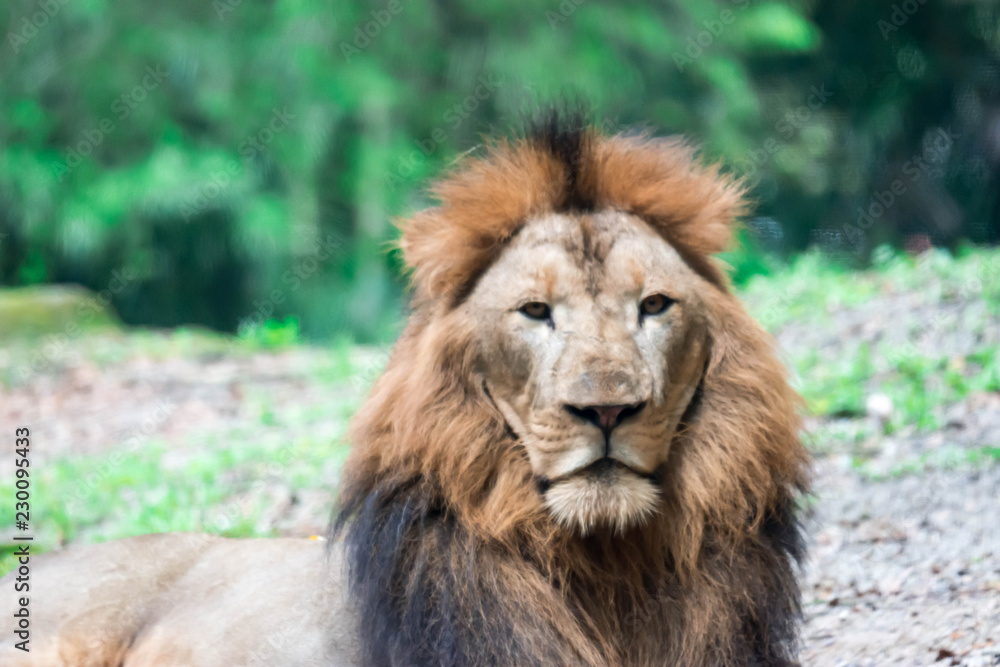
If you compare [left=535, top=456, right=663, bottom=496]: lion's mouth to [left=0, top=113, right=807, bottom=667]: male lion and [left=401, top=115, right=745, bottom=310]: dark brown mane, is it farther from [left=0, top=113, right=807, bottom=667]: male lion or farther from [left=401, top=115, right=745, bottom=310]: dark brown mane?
[left=401, top=115, right=745, bottom=310]: dark brown mane

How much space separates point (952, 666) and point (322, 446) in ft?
12.7

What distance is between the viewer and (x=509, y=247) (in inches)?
95.7

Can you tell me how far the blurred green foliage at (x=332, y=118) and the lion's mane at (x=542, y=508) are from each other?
24.1 ft

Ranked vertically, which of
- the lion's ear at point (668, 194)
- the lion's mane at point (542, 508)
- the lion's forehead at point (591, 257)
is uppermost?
the lion's ear at point (668, 194)

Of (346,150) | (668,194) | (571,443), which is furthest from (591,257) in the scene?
(346,150)

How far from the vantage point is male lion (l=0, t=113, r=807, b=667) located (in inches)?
86.9

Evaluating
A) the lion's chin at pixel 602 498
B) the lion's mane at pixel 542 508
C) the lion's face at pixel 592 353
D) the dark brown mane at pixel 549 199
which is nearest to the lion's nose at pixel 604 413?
the lion's face at pixel 592 353

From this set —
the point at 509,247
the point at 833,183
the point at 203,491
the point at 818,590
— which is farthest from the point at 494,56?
the point at 509,247

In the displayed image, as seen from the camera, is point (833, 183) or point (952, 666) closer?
point (952, 666)

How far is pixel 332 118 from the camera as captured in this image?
1002 cm

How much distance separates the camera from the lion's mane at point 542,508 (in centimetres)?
226

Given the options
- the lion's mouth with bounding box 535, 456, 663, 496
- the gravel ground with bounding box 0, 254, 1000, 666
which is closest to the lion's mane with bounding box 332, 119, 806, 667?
the lion's mouth with bounding box 535, 456, 663, 496

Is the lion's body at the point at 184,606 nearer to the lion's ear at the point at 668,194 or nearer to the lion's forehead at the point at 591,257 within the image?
the lion's forehead at the point at 591,257

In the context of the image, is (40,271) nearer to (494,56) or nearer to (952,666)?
(494,56)
